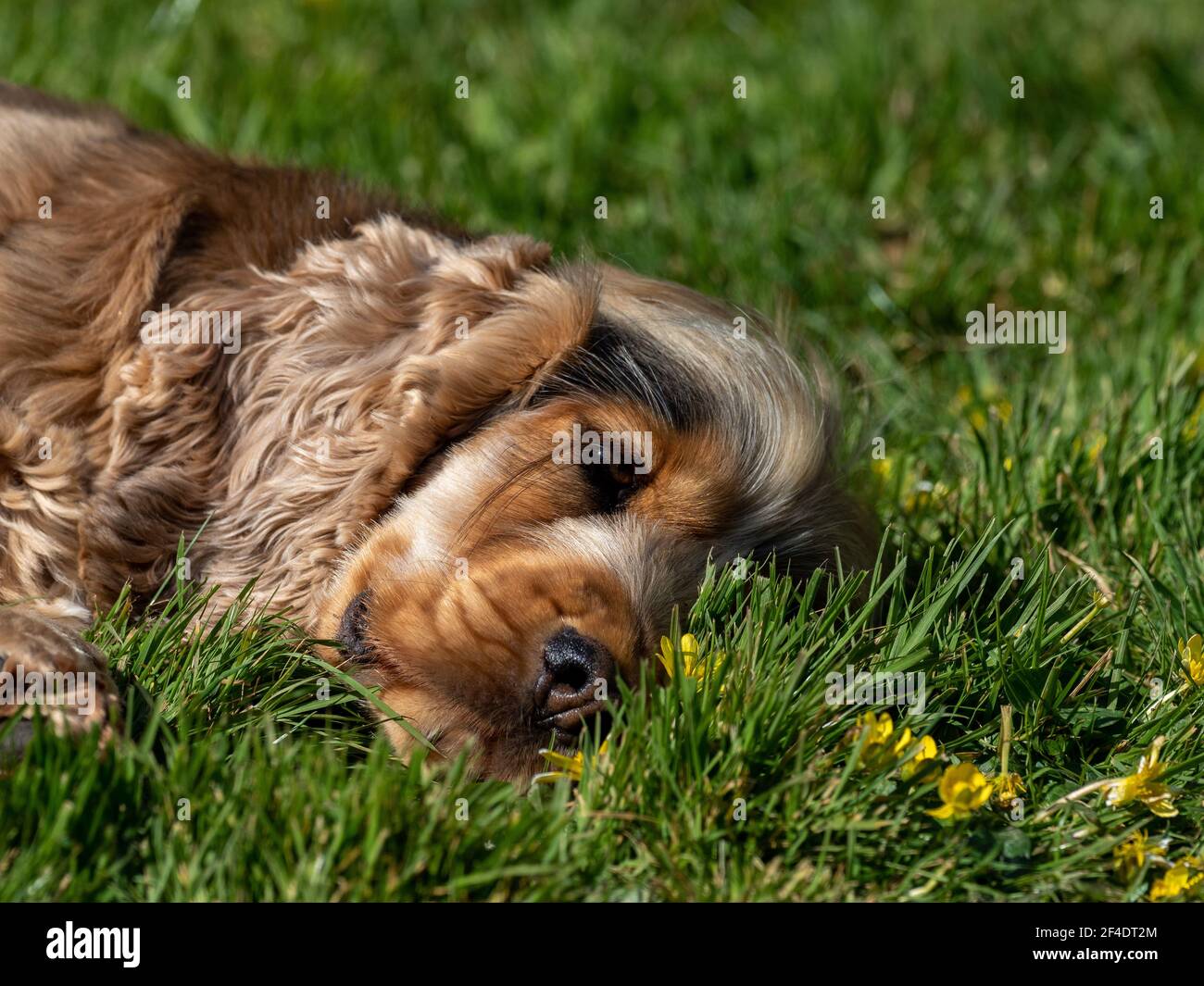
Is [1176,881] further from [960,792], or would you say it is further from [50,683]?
[50,683]

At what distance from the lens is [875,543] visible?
417 cm

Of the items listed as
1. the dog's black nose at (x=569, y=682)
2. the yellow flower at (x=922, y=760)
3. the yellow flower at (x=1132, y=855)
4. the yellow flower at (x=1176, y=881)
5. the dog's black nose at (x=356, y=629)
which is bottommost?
the yellow flower at (x=1176, y=881)

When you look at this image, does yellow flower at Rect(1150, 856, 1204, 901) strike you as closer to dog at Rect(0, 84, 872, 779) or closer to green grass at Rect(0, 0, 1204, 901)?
green grass at Rect(0, 0, 1204, 901)

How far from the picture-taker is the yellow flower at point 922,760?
10.4 ft

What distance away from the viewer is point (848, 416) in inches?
177

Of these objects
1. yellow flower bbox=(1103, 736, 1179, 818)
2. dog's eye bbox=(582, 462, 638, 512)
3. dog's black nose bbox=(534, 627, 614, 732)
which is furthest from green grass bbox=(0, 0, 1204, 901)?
dog's eye bbox=(582, 462, 638, 512)

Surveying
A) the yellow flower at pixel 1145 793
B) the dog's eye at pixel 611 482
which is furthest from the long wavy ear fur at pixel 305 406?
the yellow flower at pixel 1145 793

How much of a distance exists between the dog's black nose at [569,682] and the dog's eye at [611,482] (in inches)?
18.7

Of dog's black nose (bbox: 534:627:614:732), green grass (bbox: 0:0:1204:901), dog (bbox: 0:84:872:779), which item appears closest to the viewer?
green grass (bbox: 0:0:1204:901)

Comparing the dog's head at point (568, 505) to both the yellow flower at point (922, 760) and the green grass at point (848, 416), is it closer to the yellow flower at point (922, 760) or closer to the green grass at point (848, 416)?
the green grass at point (848, 416)

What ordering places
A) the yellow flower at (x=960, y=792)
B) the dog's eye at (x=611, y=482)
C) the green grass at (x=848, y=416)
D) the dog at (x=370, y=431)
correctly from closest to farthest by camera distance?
1. the green grass at (x=848, y=416)
2. the yellow flower at (x=960, y=792)
3. the dog at (x=370, y=431)
4. the dog's eye at (x=611, y=482)

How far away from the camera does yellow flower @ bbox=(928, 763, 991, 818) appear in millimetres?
3107

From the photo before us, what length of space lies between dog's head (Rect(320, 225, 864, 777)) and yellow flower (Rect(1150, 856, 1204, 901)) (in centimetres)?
121

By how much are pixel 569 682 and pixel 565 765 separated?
190 millimetres
